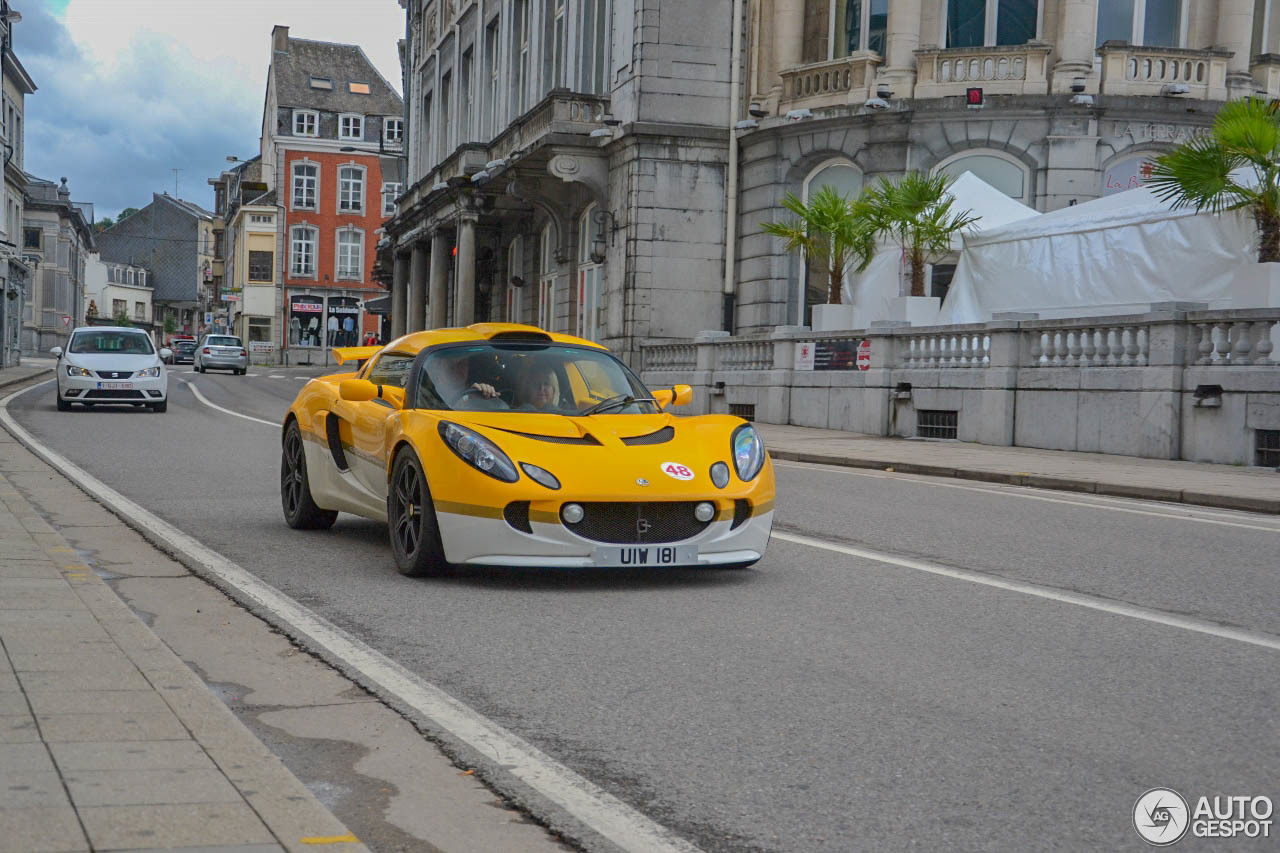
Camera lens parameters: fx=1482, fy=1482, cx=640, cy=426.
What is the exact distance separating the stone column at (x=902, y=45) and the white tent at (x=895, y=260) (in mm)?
2910

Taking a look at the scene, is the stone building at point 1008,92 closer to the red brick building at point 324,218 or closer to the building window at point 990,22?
the building window at point 990,22

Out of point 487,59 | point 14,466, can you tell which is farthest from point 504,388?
point 487,59

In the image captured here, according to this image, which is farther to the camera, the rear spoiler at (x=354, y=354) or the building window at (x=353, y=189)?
the building window at (x=353, y=189)

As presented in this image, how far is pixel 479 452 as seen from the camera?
704cm

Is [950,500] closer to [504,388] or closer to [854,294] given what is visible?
[504,388]

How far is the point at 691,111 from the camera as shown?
3117 centimetres

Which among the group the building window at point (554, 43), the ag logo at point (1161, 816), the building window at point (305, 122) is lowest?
the ag logo at point (1161, 816)

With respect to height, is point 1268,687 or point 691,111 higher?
point 691,111

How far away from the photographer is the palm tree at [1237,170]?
1722 cm

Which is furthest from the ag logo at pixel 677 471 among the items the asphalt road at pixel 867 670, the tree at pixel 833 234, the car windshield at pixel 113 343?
the car windshield at pixel 113 343

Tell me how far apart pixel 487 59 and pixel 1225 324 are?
1286 inches

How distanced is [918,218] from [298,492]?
1662 cm

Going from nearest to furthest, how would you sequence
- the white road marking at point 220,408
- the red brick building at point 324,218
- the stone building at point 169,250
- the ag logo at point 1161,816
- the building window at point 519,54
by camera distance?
the ag logo at point 1161,816
the white road marking at point 220,408
the building window at point 519,54
the red brick building at point 324,218
the stone building at point 169,250

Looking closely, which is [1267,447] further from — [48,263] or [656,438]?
[48,263]
